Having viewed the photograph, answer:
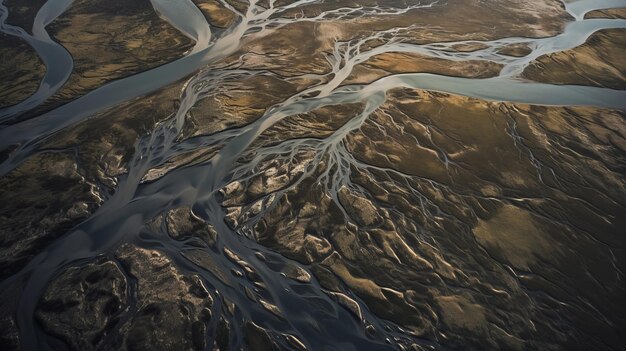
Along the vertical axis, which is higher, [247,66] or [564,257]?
[247,66]

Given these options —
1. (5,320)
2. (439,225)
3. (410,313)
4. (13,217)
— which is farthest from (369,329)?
(13,217)

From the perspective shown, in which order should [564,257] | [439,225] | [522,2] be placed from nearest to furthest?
1. [564,257]
2. [439,225]
3. [522,2]

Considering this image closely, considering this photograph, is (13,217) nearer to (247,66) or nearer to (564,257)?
(247,66)

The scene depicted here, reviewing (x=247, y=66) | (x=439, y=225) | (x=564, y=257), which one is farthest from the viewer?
(x=247, y=66)

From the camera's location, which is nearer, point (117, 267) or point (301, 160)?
point (117, 267)

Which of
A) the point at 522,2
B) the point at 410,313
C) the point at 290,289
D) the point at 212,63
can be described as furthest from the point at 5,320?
the point at 522,2

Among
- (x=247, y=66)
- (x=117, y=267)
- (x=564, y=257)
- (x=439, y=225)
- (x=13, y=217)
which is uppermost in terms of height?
(x=247, y=66)

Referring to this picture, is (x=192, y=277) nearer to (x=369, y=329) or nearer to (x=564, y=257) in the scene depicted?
(x=369, y=329)
